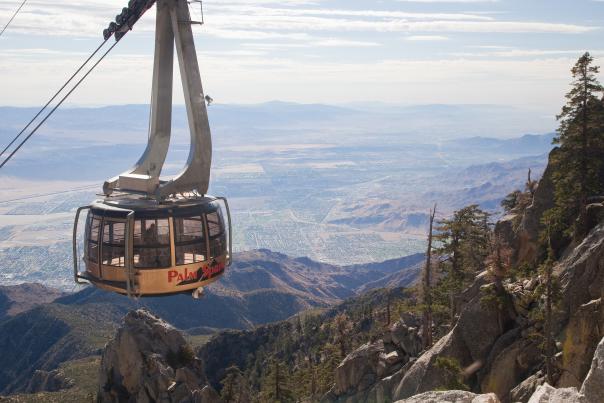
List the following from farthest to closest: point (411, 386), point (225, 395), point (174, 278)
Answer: point (225, 395) < point (411, 386) < point (174, 278)

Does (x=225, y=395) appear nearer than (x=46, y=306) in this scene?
Yes

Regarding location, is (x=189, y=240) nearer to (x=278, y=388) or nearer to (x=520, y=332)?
(x=520, y=332)

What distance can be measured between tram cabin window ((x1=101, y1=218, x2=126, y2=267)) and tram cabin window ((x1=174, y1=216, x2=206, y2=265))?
137 centimetres

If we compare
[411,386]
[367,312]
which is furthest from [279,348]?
[411,386]

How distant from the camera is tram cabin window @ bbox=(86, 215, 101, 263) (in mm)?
16273

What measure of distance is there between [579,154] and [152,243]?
23182mm

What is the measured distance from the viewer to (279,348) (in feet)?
363

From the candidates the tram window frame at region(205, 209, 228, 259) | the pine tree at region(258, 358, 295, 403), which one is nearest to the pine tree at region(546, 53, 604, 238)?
the tram window frame at region(205, 209, 228, 259)

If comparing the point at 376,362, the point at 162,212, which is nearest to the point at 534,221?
the point at 376,362

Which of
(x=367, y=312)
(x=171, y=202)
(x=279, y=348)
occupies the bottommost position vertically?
(x=279, y=348)

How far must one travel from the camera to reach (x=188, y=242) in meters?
16.3

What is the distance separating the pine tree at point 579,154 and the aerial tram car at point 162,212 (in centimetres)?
1928

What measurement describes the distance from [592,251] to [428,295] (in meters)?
19.8

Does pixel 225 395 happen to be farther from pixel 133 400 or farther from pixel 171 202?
pixel 171 202
